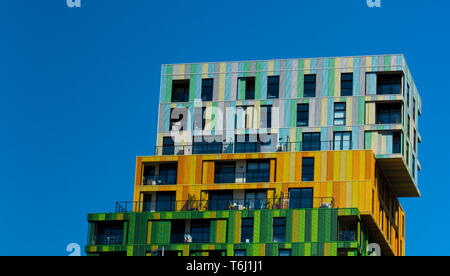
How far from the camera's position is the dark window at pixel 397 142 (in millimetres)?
142625

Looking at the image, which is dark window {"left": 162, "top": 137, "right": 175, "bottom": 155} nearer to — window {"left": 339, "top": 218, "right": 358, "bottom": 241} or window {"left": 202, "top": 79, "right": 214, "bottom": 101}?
window {"left": 202, "top": 79, "right": 214, "bottom": 101}

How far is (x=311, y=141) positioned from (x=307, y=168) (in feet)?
16.5

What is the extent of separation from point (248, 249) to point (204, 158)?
16428mm

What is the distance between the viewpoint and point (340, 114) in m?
145

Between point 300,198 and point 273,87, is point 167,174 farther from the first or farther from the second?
point 300,198

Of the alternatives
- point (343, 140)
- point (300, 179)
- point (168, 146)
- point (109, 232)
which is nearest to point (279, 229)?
point (300, 179)

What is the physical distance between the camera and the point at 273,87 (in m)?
148

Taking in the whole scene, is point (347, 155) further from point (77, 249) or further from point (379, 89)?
point (77, 249)

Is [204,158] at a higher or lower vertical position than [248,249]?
higher

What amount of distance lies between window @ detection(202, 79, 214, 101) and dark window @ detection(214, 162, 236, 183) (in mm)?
9997
